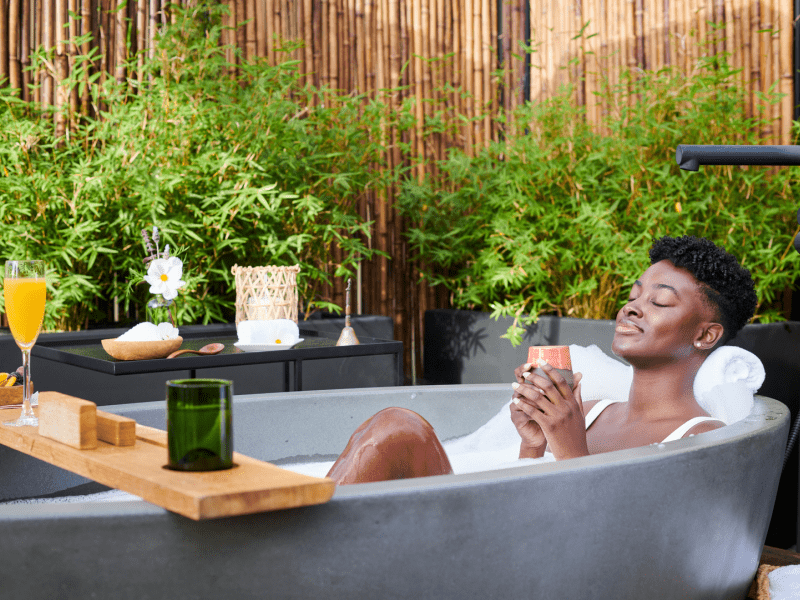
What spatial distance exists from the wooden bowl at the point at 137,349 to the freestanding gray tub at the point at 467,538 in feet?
4.17

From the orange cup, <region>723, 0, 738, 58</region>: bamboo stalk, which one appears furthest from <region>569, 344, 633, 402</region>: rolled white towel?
<region>723, 0, 738, 58</region>: bamboo stalk

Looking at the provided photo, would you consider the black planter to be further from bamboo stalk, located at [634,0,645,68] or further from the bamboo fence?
bamboo stalk, located at [634,0,645,68]

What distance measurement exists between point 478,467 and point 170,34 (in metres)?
2.60

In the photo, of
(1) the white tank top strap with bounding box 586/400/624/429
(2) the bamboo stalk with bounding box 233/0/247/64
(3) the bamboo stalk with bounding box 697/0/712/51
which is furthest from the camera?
(2) the bamboo stalk with bounding box 233/0/247/64

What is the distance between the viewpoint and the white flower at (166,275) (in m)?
2.36

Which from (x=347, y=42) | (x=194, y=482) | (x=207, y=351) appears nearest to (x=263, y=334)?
(x=207, y=351)

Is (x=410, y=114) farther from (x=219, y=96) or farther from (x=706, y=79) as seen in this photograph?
(x=706, y=79)

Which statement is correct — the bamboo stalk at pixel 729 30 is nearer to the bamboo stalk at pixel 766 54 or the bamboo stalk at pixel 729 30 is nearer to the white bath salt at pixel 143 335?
the bamboo stalk at pixel 766 54

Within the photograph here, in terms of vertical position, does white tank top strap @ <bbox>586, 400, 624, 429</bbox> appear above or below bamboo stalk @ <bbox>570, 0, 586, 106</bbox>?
below

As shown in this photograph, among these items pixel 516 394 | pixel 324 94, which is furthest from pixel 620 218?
pixel 516 394

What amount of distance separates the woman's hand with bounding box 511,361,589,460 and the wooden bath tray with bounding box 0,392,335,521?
0.62 meters

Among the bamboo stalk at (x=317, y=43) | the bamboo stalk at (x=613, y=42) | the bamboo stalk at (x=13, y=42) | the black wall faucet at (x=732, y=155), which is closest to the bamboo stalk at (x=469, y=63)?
the bamboo stalk at (x=613, y=42)

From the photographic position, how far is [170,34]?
344cm

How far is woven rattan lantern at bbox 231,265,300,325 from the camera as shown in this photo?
2631 mm
